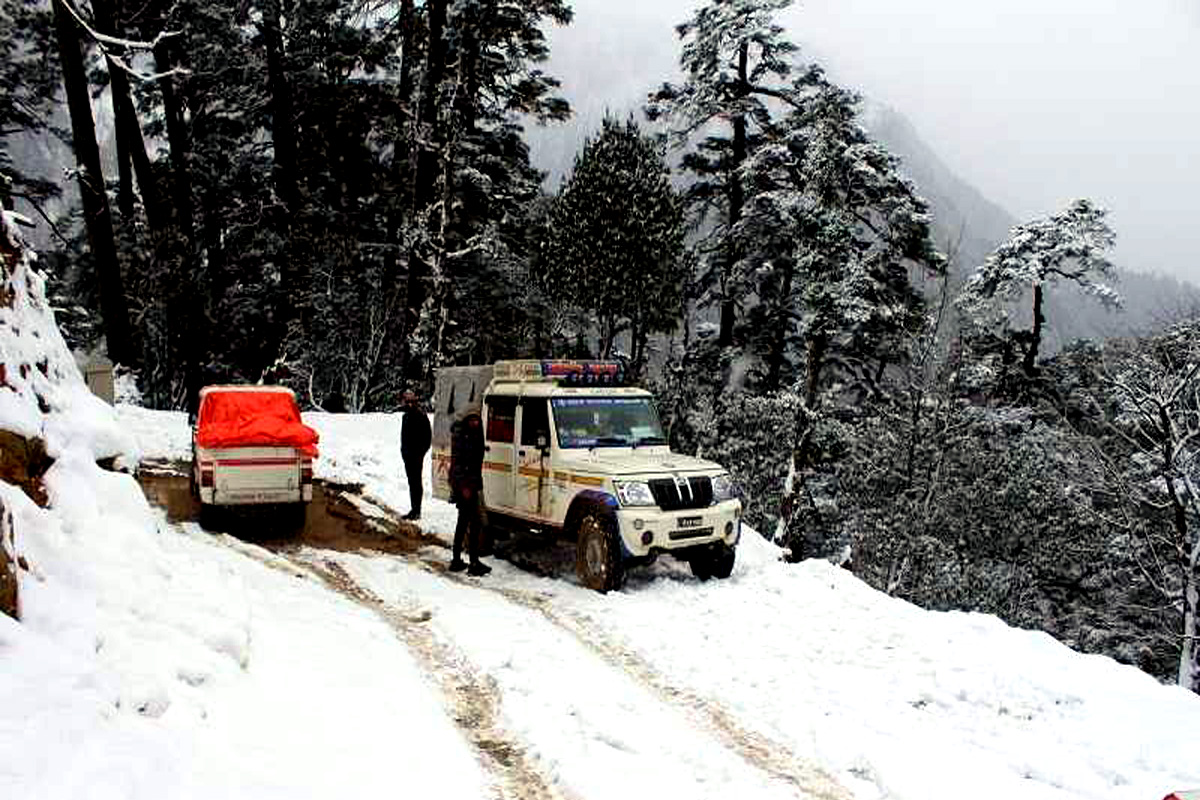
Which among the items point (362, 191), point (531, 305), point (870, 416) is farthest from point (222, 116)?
point (870, 416)

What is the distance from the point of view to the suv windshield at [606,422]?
10828 millimetres

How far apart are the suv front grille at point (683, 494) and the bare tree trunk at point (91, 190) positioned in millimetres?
16127

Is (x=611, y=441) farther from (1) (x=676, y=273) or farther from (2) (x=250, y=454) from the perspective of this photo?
(1) (x=676, y=273)

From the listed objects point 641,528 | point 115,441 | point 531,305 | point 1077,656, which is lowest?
point 1077,656

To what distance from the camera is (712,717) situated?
632cm

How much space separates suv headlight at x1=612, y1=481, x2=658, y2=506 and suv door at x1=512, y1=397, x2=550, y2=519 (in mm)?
1340

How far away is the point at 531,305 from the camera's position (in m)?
29.9

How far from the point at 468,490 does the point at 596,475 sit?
6.01 feet

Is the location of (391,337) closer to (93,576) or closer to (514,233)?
(514,233)

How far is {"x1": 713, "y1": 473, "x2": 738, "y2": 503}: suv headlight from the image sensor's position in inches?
400

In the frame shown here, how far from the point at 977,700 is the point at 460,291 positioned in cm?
2352

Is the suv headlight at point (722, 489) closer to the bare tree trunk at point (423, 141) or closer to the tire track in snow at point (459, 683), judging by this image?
the tire track in snow at point (459, 683)

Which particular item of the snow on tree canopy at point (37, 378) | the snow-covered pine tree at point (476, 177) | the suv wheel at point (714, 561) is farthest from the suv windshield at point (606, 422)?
the snow-covered pine tree at point (476, 177)

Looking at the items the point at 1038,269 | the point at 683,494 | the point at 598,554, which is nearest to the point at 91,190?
the point at 598,554
